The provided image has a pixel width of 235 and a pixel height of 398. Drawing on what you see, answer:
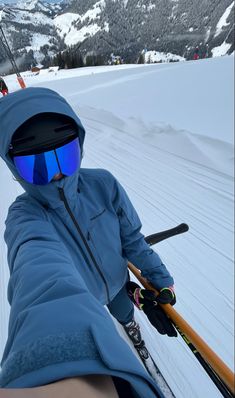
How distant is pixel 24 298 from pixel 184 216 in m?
2.68

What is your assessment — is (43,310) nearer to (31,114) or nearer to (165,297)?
(31,114)

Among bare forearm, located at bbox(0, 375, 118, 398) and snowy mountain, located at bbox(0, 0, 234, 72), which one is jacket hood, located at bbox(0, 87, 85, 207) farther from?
snowy mountain, located at bbox(0, 0, 234, 72)

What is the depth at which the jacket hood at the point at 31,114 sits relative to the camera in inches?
46.6

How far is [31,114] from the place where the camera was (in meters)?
1.18

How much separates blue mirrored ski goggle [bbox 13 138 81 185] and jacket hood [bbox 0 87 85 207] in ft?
0.12

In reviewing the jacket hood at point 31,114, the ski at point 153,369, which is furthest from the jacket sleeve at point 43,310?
the ski at point 153,369

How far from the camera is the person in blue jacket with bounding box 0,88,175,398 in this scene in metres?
0.63

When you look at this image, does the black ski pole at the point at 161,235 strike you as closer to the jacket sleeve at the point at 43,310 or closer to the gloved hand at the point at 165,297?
the gloved hand at the point at 165,297

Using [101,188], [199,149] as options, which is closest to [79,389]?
[101,188]

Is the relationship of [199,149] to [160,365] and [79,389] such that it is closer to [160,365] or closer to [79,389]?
[160,365]

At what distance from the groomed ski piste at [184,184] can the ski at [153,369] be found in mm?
71

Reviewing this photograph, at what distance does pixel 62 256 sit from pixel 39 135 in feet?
1.66

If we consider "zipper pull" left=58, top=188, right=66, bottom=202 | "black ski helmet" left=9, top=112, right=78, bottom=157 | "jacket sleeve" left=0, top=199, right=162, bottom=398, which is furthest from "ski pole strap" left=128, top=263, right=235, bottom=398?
"black ski helmet" left=9, top=112, right=78, bottom=157

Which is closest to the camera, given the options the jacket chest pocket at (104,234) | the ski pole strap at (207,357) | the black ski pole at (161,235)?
the ski pole strap at (207,357)
